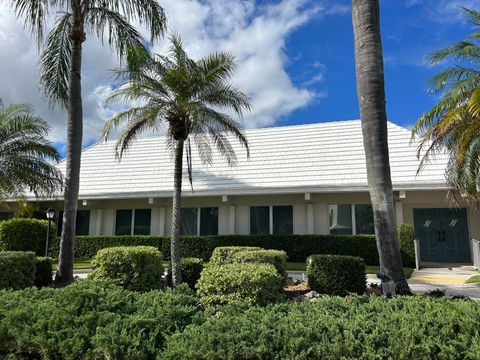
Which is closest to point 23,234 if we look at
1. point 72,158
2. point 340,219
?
point 72,158

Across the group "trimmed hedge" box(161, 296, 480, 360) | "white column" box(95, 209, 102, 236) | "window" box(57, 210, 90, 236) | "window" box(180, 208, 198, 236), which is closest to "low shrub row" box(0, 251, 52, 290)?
"trimmed hedge" box(161, 296, 480, 360)

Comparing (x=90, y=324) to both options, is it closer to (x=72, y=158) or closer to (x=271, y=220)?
(x=72, y=158)

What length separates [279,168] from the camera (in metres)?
20.0

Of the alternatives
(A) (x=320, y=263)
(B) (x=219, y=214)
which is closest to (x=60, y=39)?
(B) (x=219, y=214)

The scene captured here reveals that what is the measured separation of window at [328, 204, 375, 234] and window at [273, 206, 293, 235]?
1.87 m

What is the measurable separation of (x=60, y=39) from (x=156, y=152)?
1089cm

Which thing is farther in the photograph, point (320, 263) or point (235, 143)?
point (235, 143)

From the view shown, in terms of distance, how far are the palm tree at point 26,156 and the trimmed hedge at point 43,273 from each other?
4.00 metres

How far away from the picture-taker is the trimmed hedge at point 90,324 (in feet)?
12.4

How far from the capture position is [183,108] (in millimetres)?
12266

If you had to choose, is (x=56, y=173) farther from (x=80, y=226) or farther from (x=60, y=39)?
(x=80, y=226)

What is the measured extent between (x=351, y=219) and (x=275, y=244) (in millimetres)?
3729

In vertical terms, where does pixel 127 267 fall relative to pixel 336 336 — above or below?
above

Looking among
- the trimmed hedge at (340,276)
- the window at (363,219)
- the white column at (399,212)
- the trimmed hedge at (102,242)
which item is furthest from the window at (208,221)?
the trimmed hedge at (340,276)
